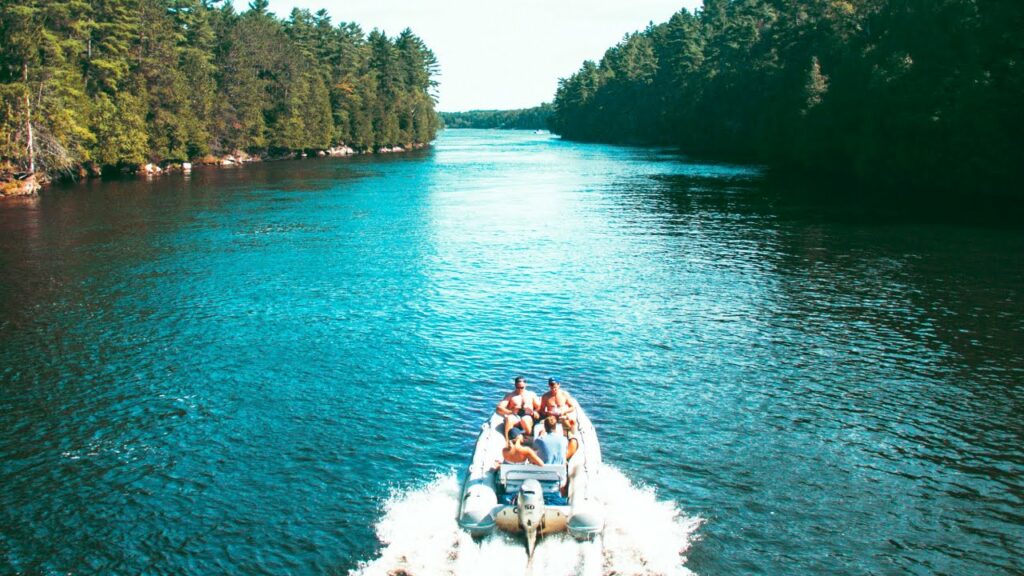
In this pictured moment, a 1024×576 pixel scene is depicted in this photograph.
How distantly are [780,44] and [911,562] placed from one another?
365 ft

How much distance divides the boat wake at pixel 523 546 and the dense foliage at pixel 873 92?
50.8 meters

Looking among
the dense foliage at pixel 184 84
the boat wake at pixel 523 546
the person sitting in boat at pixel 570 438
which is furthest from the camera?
the dense foliage at pixel 184 84

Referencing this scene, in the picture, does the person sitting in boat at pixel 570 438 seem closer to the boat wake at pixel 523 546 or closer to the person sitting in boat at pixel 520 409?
the person sitting in boat at pixel 520 409

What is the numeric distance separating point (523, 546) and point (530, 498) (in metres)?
0.85

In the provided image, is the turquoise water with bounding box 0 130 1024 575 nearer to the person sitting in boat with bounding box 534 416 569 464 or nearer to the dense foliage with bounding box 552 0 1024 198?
the person sitting in boat with bounding box 534 416 569 464

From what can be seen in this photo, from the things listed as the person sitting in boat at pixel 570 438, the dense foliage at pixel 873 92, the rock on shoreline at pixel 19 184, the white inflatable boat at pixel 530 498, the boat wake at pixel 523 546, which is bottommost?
the boat wake at pixel 523 546

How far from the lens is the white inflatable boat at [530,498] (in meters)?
14.4

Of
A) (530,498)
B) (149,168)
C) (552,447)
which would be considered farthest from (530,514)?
(149,168)

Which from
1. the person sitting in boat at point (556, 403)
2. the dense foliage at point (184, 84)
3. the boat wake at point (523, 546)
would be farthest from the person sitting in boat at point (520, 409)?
the dense foliage at point (184, 84)

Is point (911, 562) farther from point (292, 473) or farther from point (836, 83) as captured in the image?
point (836, 83)

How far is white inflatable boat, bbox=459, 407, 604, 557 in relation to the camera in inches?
568

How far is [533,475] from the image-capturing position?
15.6 m

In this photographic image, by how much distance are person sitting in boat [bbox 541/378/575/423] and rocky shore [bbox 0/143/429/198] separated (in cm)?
6519

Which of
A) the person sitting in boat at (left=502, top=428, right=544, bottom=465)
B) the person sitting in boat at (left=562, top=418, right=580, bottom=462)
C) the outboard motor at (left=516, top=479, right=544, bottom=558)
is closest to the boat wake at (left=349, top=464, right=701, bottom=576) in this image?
the outboard motor at (left=516, top=479, right=544, bottom=558)
